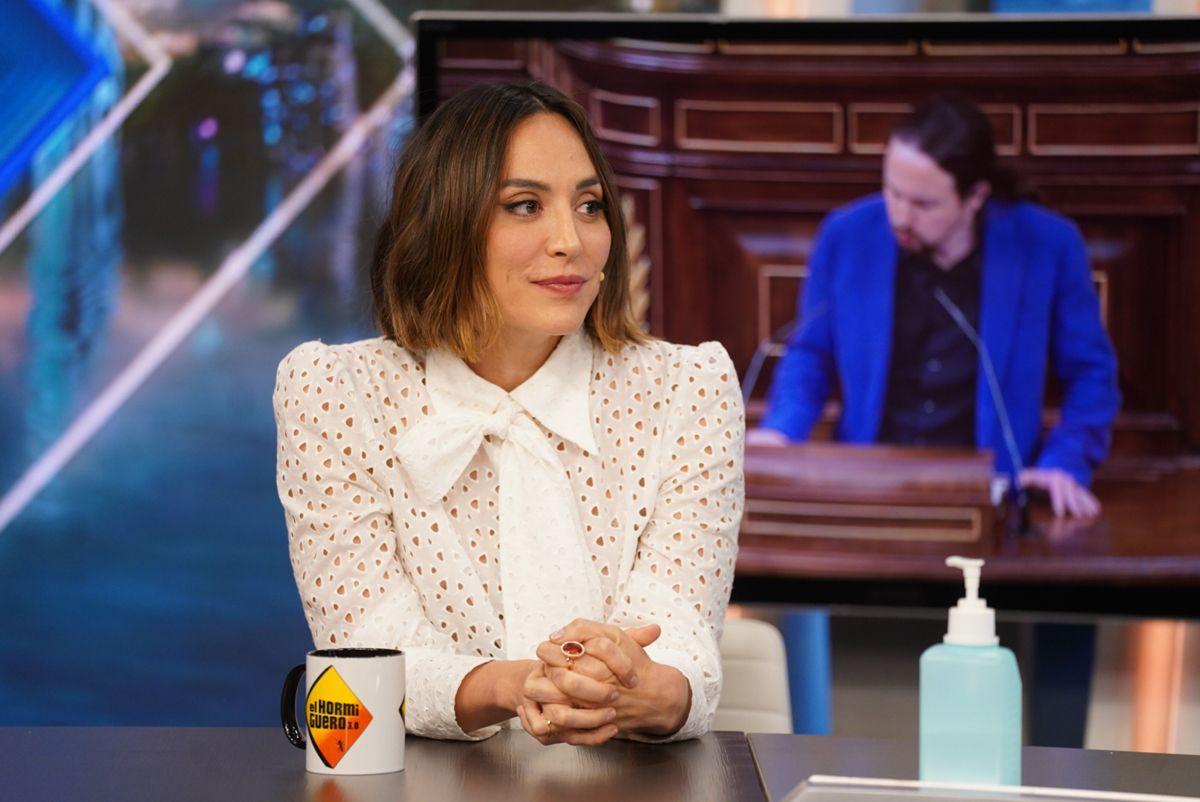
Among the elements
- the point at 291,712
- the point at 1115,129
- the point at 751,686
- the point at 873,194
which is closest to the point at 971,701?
the point at 291,712

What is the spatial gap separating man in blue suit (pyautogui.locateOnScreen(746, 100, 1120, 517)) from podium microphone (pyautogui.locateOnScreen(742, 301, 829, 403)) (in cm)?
5

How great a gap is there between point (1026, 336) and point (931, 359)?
208mm

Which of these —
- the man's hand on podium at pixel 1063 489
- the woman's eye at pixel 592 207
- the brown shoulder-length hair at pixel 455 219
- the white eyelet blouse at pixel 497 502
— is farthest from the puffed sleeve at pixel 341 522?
the man's hand on podium at pixel 1063 489

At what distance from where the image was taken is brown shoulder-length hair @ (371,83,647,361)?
5.89 feet

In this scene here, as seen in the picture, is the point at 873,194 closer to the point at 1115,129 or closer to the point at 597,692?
the point at 1115,129

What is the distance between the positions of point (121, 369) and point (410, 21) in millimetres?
1042

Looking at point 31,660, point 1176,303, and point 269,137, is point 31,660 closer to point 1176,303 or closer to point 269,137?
point 269,137

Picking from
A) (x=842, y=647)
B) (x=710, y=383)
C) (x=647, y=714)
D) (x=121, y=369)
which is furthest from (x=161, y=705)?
(x=647, y=714)

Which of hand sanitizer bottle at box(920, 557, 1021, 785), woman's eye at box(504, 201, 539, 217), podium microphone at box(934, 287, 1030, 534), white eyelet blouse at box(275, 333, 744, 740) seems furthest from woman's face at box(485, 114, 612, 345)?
podium microphone at box(934, 287, 1030, 534)

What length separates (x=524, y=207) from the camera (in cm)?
181

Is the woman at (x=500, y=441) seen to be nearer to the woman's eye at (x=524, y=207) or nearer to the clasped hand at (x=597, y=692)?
the woman's eye at (x=524, y=207)

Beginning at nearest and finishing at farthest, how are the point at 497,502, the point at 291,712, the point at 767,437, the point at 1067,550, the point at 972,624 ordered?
1. the point at 972,624
2. the point at 291,712
3. the point at 497,502
4. the point at 1067,550
5. the point at 767,437

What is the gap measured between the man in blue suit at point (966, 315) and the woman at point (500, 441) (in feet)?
4.84

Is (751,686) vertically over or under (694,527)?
under
